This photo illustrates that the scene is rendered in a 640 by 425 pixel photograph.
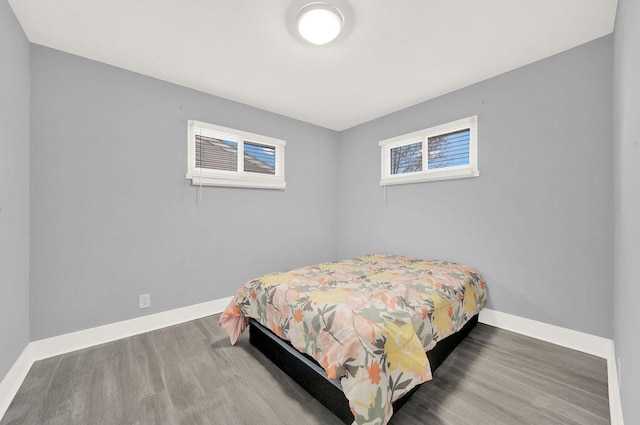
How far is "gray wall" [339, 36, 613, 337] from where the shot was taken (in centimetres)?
204

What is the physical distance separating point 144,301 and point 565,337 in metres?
3.83

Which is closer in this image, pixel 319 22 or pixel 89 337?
pixel 319 22

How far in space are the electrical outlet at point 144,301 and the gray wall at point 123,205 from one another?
3 cm

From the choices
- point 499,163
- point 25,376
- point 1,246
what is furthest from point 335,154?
point 25,376

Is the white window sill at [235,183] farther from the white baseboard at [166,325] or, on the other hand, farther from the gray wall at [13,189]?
the white baseboard at [166,325]

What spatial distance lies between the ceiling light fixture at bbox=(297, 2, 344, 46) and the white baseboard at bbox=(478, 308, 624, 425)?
2889 mm

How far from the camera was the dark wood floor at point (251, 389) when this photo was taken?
1.42 metres

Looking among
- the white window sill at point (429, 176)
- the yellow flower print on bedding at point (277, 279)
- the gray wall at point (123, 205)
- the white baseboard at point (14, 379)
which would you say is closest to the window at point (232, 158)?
the gray wall at point (123, 205)

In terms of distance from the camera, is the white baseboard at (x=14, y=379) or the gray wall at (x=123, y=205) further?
the gray wall at (x=123, y=205)

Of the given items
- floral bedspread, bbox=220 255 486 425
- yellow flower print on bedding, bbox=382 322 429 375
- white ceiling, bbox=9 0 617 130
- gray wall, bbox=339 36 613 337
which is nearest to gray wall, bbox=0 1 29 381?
white ceiling, bbox=9 0 617 130

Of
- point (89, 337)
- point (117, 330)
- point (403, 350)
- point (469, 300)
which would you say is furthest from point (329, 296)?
point (89, 337)

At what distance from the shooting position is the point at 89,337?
2.21 m

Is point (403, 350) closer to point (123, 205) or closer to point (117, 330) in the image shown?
point (117, 330)

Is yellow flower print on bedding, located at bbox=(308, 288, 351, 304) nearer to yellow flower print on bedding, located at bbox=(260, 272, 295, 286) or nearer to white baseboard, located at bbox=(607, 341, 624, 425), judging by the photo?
yellow flower print on bedding, located at bbox=(260, 272, 295, 286)
